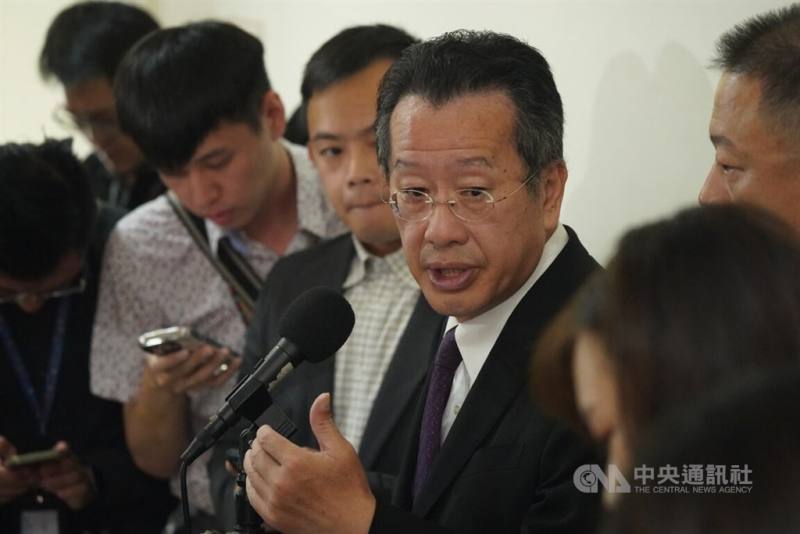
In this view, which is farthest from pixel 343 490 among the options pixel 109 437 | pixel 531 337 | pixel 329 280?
pixel 109 437

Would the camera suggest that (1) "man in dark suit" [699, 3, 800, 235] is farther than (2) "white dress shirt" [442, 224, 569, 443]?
No

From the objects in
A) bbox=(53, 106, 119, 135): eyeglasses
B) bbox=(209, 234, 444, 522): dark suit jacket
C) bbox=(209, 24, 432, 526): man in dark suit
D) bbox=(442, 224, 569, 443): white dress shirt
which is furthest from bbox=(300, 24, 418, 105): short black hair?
bbox=(53, 106, 119, 135): eyeglasses

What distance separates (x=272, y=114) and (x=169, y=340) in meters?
0.59

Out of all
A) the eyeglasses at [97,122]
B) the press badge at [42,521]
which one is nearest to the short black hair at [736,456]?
the press badge at [42,521]

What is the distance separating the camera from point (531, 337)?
1.60 m

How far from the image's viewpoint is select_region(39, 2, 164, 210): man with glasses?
3080 millimetres

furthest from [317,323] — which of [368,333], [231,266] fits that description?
[231,266]

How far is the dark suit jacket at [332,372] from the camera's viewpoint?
187cm

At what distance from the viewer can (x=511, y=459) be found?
1533mm

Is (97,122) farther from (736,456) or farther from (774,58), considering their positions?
(736,456)

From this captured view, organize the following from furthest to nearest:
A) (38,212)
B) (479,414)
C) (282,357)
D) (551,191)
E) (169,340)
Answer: (38,212) < (169,340) < (551,191) < (479,414) < (282,357)

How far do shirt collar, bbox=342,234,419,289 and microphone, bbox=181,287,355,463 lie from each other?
0.51 metres

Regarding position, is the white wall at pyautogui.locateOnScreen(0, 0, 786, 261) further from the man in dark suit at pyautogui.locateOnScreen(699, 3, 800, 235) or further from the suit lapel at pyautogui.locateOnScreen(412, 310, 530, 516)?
the suit lapel at pyautogui.locateOnScreen(412, 310, 530, 516)

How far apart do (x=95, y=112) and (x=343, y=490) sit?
77.0 inches
